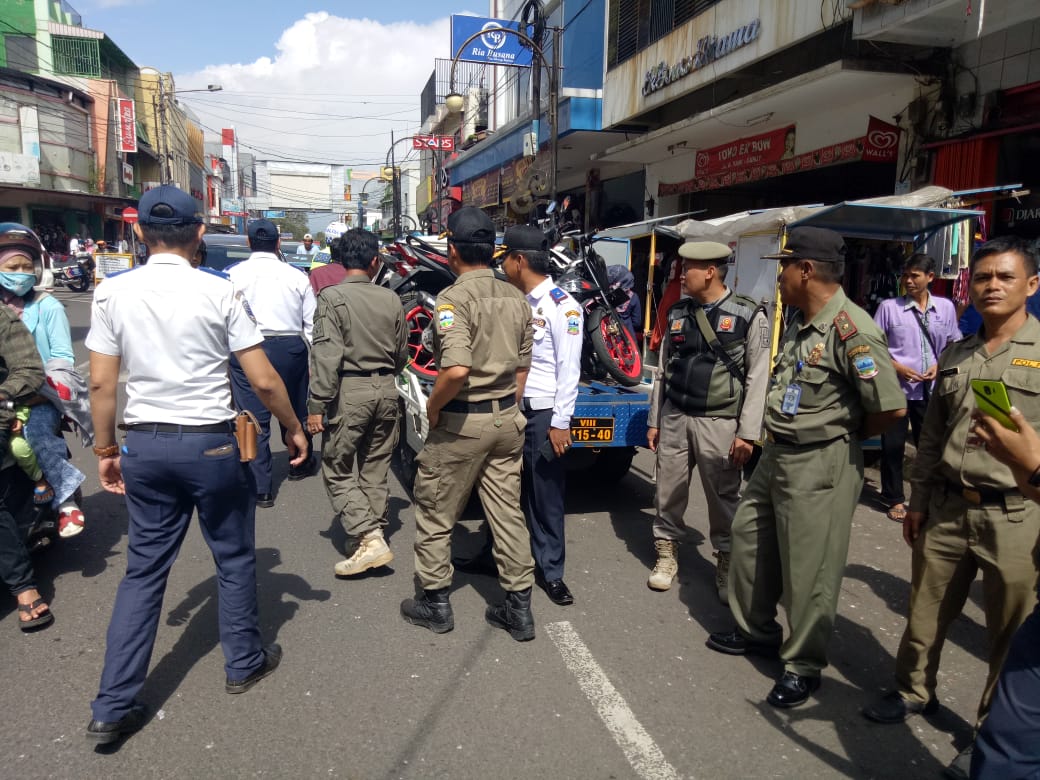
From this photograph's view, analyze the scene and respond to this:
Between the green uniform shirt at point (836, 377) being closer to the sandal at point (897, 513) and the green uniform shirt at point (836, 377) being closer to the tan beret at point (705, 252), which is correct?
the tan beret at point (705, 252)

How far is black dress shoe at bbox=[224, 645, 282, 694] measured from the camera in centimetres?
300

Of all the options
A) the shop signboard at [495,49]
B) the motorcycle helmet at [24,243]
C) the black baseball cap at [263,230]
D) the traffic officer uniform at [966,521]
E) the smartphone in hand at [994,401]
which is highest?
the shop signboard at [495,49]

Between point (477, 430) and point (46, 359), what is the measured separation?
2.60 m

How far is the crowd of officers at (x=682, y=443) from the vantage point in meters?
2.61

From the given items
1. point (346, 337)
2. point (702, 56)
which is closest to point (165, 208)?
point (346, 337)

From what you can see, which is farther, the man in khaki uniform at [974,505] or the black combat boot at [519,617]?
the black combat boot at [519,617]

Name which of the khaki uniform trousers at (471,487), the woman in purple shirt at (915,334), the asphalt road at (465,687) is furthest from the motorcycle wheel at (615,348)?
the khaki uniform trousers at (471,487)

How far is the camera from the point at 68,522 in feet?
13.6

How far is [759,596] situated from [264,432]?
146 inches

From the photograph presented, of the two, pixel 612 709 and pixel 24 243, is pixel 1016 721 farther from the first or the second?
pixel 24 243

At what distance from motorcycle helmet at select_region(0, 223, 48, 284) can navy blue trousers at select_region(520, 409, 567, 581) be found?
9.30 ft

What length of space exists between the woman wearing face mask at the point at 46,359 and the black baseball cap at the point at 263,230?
1.63m

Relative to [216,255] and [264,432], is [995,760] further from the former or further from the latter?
[216,255]

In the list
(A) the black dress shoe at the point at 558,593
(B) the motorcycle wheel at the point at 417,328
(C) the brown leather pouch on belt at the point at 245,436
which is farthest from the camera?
(B) the motorcycle wheel at the point at 417,328
